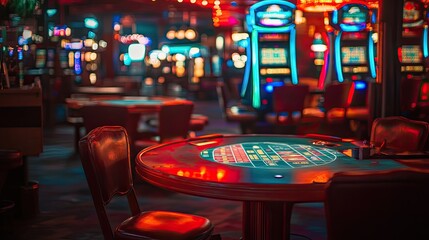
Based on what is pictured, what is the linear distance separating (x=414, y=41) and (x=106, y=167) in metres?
6.69

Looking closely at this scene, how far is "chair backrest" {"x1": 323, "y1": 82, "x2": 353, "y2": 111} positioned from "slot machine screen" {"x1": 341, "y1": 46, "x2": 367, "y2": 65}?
5.24 ft

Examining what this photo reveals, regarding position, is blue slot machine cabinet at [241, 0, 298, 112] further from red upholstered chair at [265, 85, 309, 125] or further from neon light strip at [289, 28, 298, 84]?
red upholstered chair at [265, 85, 309, 125]

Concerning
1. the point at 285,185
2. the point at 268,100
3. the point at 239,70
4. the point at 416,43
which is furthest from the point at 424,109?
the point at 239,70

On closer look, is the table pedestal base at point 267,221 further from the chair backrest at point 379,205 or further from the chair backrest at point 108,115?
the chair backrest at point 108,115

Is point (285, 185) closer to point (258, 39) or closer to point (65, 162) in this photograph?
point (65, 162)

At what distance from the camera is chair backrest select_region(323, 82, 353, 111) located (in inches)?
272

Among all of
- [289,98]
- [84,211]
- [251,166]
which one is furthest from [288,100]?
[251,166]

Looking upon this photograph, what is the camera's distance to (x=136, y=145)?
553cm

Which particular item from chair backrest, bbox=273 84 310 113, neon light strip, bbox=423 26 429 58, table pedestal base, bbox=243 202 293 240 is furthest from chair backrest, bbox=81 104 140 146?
neon light strip, bbox=423 26 429 58

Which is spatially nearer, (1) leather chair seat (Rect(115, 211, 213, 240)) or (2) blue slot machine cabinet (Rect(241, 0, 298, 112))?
(1) leather chair seat (Rect(115, 211, 213, 240))

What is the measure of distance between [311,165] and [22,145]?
2.60 meters

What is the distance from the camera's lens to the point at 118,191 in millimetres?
2646

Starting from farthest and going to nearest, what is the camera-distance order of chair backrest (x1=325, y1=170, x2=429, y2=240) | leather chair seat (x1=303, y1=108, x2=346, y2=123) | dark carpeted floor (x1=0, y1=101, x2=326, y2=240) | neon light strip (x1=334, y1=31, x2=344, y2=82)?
neon light strip (x1=334, y1=31, x2=344, y2=82), leather chair seat (x1=303, y1=108, x2=346, y2=123), dark carpeted floor (x1=0, y1=101, x2=326, y2=240), chair backrest (x1=325, y1=170, x2=429, y2=240)

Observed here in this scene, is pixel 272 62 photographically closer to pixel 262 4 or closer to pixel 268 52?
pixel 268 52
